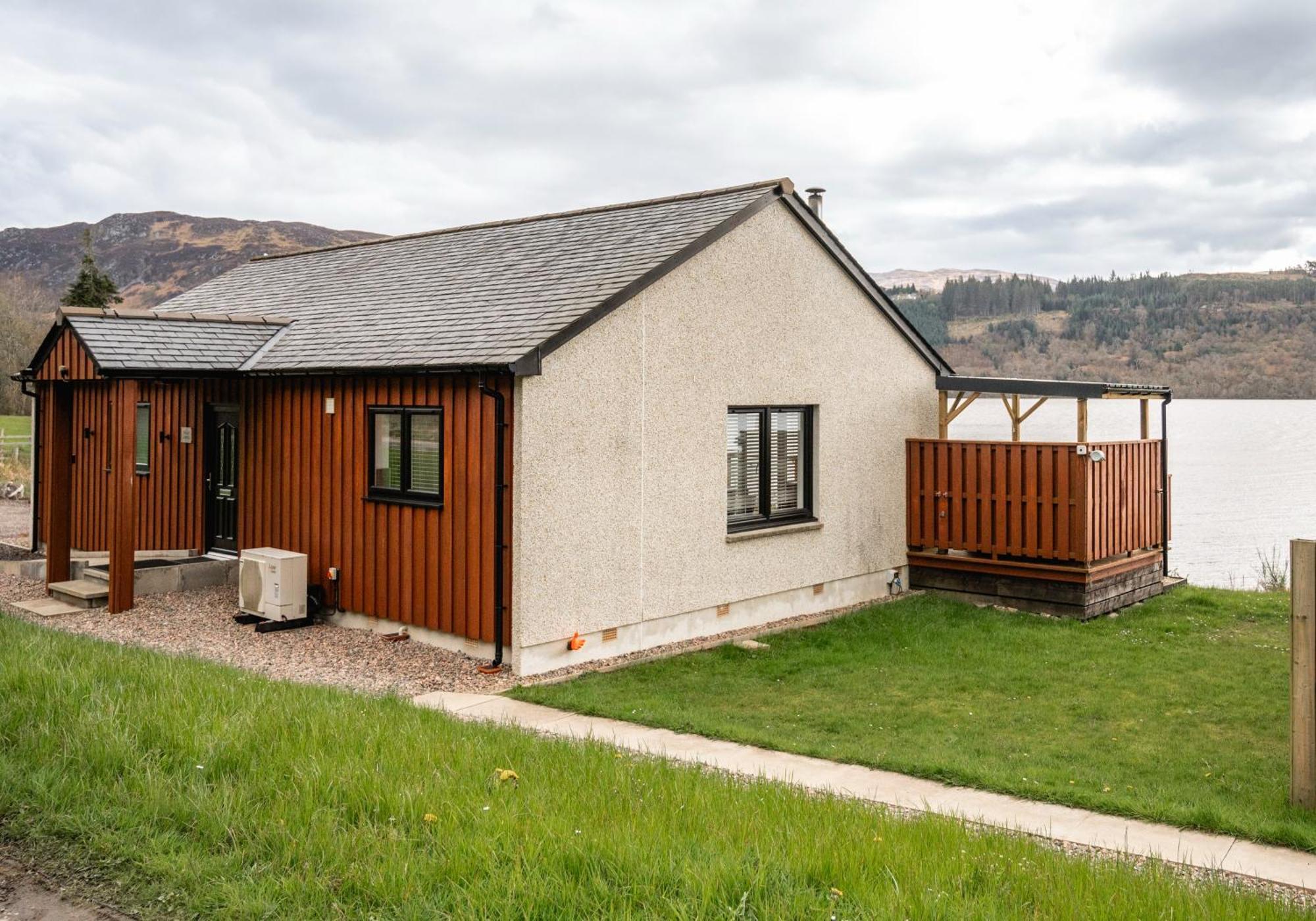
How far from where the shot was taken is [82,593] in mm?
12047

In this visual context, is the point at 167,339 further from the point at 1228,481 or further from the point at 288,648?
the point at 1228,481

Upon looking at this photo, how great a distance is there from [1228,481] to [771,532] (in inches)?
1269

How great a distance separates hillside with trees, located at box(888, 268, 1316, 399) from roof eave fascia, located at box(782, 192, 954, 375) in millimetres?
43719

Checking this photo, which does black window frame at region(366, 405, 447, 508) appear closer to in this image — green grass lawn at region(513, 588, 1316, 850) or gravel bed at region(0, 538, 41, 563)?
green grass lawn at region(513, 588, 1316, 850)

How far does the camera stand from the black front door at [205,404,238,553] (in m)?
14.0

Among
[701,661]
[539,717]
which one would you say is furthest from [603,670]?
[539,717]

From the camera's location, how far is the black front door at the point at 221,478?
46.0 ft

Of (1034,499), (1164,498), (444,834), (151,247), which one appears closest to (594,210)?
(1034,499)

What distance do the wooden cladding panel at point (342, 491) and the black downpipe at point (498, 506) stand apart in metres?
0.07

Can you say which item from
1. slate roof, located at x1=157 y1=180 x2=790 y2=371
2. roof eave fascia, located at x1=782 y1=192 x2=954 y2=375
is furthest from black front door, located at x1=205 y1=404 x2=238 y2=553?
roof eave fascia, located at x1=782 y1=192 x2=954 y2=375

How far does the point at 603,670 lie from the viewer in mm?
9836

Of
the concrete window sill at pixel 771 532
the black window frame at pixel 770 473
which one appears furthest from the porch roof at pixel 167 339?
the concrete window sill at pixel 771 532

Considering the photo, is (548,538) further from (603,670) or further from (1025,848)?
(1025,848)

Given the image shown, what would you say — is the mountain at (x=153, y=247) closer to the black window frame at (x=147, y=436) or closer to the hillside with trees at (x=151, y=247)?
the hillside with trees at (x=151, y=247)
